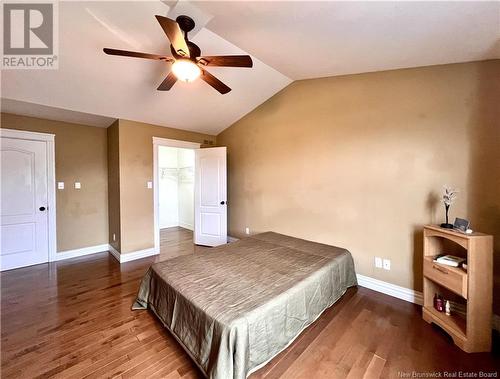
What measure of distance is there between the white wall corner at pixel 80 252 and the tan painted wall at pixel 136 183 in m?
0.48

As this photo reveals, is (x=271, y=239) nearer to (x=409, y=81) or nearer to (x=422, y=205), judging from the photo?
(x=422, y=205)

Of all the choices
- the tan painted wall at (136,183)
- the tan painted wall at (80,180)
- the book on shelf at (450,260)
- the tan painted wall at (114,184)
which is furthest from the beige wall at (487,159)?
the tan painted wall at (80,180)

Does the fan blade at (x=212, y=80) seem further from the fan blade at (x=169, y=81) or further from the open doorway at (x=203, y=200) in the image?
the open doorway at (x=203, y=200)

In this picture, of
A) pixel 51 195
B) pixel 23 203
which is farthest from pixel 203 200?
pixel 23 203

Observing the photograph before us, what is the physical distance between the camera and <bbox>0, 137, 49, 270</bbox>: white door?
3.24m

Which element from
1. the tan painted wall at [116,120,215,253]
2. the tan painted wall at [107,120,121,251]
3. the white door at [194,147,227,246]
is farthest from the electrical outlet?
the tan painted wall at [107,120,121,251]

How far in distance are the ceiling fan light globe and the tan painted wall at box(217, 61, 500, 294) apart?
193 cm

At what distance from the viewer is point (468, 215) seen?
2.06 m

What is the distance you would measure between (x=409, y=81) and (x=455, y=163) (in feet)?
3.31

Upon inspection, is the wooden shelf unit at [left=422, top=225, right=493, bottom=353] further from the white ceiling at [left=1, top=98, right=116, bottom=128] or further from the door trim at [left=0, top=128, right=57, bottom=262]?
the door trim at [left=0, top=128, right=57, bottom=262]

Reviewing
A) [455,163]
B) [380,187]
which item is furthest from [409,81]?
[380,187]

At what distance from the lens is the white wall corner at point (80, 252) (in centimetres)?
371

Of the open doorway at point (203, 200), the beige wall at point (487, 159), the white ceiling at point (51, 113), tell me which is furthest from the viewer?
the open doorway at point (203, 200)

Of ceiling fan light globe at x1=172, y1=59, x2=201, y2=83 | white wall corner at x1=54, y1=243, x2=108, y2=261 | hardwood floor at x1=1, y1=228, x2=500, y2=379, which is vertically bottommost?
hardwood floor at x1=1, y1=228, x2=500, y2=379
